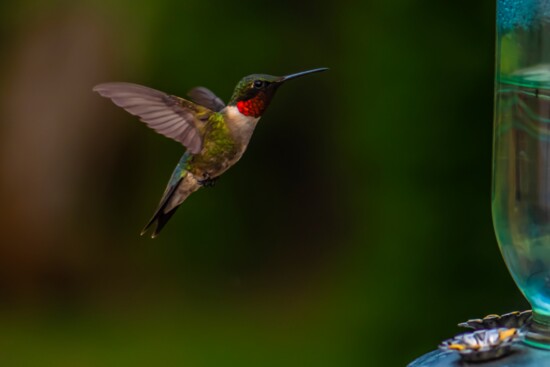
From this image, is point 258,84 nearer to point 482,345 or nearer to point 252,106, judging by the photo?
point 252,106

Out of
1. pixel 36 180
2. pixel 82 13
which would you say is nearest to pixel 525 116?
pixel 82 13

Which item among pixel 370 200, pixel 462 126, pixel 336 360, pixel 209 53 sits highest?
pixel 209 53

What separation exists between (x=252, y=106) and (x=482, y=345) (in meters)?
0.66

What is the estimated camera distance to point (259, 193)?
16.0ft

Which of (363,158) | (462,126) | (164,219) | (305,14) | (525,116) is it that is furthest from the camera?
(305,14)

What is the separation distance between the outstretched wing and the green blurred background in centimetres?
203

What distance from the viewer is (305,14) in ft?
14.8

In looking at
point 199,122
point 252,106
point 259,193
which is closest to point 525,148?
point 252,106

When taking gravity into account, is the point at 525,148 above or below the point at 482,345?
above

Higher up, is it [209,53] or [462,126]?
[209,53]

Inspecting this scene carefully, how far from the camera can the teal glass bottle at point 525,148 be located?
170cm

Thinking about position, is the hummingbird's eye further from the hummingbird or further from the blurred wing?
the blurred wing

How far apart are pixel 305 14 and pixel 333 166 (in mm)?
699

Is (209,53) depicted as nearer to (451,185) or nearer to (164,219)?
(451,185)
